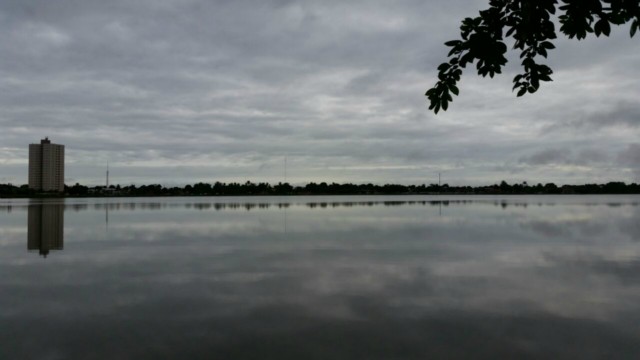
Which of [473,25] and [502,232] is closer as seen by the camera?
[473,25]

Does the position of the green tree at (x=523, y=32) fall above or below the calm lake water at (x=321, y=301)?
above

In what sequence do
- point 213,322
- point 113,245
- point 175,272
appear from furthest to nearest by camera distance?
point 113,245 → point 175,272 → point 213,322

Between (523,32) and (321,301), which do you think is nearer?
(523,32)

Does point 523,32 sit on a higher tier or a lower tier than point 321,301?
higher

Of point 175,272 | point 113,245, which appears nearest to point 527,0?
point 175,272

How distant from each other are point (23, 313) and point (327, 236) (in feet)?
75.7

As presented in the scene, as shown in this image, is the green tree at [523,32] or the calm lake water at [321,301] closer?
the green tree at [523,32]

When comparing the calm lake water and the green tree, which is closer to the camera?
the green tree

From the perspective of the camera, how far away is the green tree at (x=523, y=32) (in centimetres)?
593

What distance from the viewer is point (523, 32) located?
643cm

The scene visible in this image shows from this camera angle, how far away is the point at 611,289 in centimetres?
1659

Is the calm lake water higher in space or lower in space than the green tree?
lower

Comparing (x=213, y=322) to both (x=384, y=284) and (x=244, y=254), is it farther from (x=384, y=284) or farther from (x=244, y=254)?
(x=244, y=254)

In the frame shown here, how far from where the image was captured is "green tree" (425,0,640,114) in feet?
19.5
